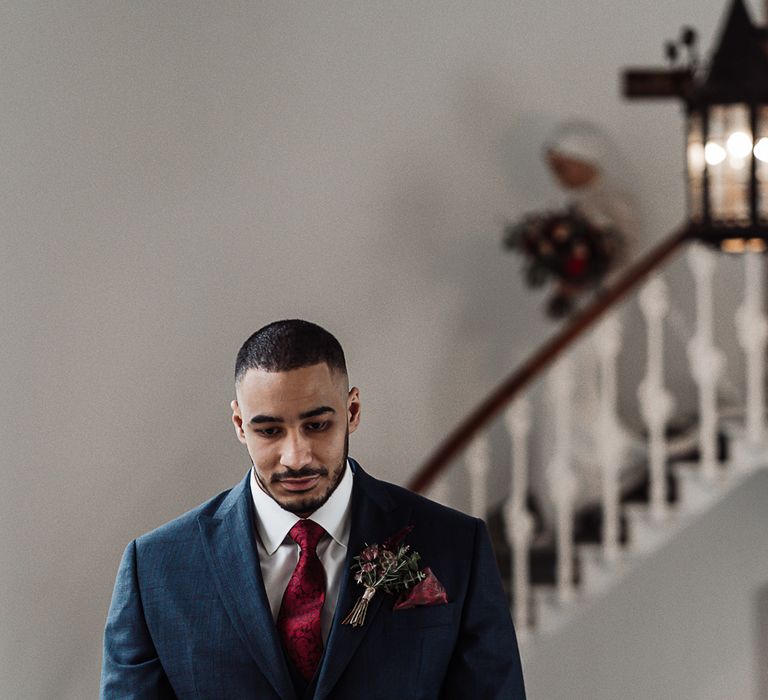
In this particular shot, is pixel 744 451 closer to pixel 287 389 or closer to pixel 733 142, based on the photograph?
pixel 733 142

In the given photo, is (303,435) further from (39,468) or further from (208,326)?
(208,326)

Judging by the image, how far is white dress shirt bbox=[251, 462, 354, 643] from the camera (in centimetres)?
168

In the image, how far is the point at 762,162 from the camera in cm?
288

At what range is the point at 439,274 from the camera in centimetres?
604

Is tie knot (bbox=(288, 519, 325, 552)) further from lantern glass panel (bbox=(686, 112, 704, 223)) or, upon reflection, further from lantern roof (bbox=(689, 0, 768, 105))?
lantern roof (bbox=(689, 0, 768, 105))

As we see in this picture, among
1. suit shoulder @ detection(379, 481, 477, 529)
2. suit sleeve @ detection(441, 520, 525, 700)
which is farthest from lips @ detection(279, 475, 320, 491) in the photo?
suit sleeve @ detection(441, 520, 525, 700)

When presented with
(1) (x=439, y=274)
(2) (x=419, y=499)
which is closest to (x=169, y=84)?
(1) (x=439, y=274)

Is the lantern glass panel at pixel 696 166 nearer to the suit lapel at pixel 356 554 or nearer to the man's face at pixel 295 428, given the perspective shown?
the suit lapel at pixel 356 554

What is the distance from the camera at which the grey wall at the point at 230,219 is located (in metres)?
4.97

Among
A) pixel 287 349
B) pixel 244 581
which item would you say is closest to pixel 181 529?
pixel 244 581

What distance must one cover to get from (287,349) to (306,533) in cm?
28

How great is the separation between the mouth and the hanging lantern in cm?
169

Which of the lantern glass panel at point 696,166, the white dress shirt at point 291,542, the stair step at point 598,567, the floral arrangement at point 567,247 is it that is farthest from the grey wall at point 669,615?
the white dress shirt at point 291,542

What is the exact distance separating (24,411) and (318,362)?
363 cm
